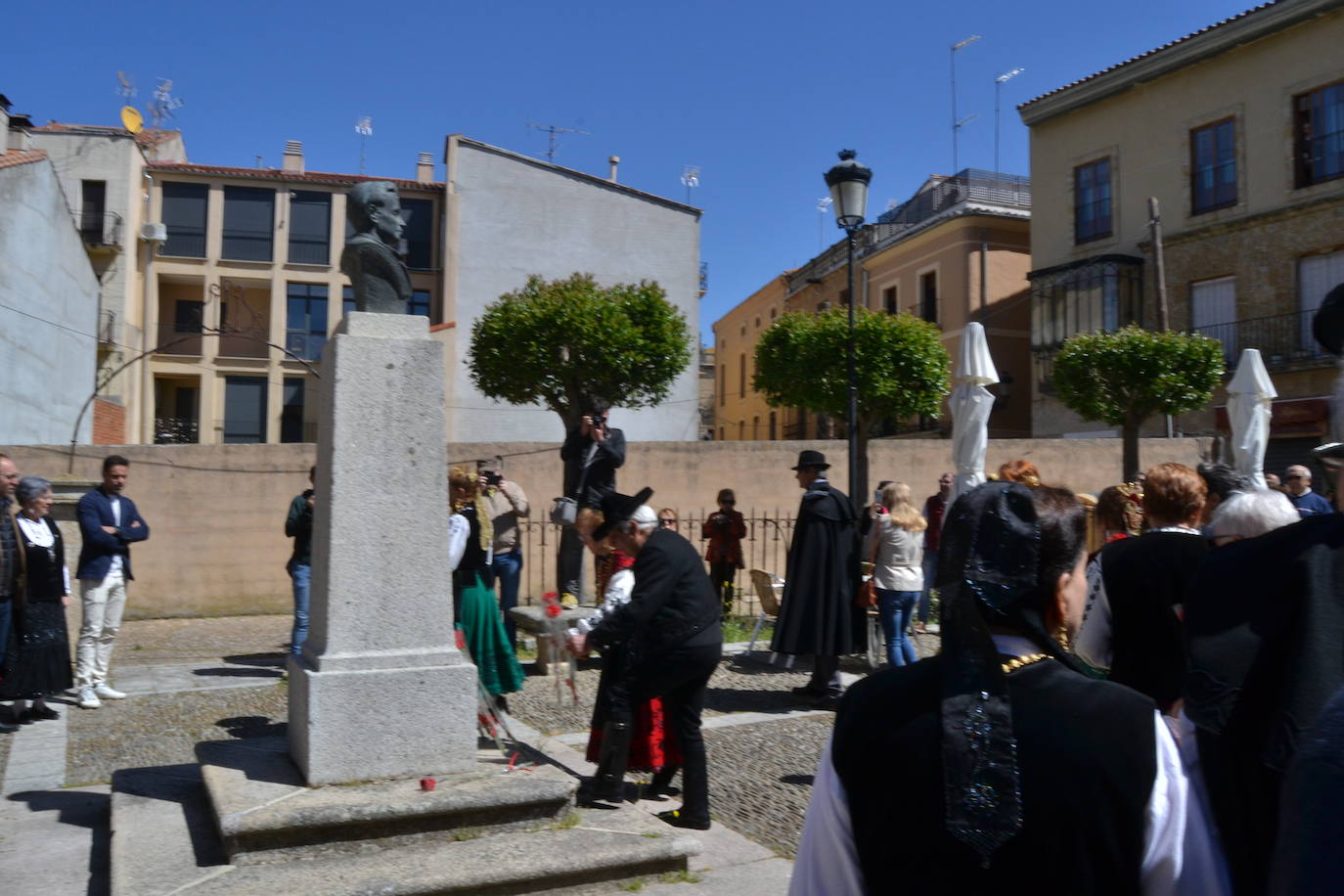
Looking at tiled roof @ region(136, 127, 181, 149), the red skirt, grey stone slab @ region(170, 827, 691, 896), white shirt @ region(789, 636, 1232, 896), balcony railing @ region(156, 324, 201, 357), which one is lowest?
grey stone slab @ region(170, 827, 691, 896)

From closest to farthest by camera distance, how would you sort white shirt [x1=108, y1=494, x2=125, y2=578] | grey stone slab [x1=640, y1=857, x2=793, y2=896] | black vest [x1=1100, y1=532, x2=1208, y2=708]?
black vest [x1=1100, y1=532, x2=1208, y2=708], grey stone slab [x1=640, y1=857, x2=793, y2=896], white shirt [x1=108, y1=494, x2=125, y2=578]

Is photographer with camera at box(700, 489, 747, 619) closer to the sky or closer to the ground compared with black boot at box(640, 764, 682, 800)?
closer to the sky

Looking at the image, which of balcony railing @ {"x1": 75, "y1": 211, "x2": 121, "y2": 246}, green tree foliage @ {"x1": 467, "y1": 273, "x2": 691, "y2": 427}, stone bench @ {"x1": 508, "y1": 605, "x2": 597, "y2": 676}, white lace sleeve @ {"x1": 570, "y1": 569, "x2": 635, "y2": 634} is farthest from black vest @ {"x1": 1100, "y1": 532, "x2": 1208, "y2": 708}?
balcony railing @ {"x1": 75, "y1": 211, "x2": 121, "y2": 246}

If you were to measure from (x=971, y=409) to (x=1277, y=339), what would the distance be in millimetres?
18623

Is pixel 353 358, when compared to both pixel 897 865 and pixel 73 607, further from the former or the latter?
pixel 73 607

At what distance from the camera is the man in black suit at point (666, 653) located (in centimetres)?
512

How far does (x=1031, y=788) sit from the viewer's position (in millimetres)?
1627

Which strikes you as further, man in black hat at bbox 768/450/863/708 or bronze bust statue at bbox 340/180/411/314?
man in black hat at bbox 768/450/863/708

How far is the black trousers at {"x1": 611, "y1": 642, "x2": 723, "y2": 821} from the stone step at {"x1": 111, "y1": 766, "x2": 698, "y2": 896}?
299 millimetres

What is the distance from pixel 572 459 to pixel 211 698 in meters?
3.52

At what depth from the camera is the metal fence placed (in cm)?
1507

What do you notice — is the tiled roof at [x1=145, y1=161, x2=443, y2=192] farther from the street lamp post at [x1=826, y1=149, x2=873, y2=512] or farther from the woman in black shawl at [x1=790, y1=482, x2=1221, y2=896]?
the woman in black shawl at [x1=790, y1=482, x2=1221, y2=896]

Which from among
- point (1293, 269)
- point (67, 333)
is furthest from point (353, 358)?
point (1293, 269)

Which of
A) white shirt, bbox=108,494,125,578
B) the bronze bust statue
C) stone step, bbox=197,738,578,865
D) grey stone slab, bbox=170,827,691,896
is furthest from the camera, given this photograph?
white shirt, bbox=108,494,125,578
